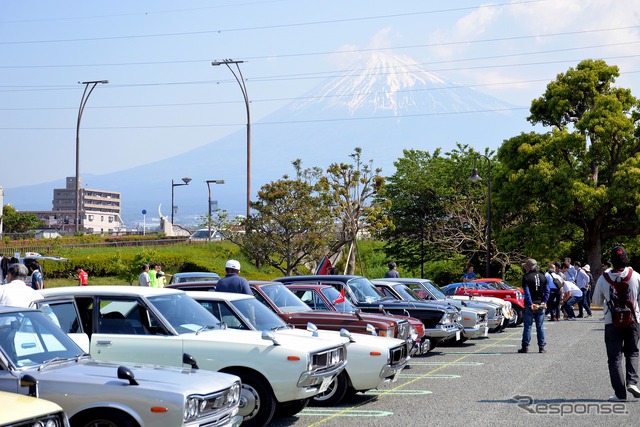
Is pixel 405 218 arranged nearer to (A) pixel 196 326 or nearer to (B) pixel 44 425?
(A) pixel 196 326

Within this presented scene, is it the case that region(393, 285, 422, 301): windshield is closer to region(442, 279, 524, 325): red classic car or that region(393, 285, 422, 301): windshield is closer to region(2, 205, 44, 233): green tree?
region(442, 279, 524, 325): red classic car

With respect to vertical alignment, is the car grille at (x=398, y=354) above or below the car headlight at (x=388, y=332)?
below

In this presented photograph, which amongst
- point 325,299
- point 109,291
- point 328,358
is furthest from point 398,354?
point 109,291

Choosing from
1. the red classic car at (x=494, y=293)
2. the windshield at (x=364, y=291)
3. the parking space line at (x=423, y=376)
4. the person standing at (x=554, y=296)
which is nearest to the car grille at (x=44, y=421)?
the parking space line at (x=423, y=376)

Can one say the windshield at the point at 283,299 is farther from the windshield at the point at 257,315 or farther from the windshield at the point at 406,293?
the windshield at the point at 406,293

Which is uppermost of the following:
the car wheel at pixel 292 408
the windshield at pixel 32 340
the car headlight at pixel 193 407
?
the windshield at pixel 32 340

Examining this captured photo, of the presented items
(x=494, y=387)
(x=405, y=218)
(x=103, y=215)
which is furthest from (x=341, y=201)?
(x=103, y=215)

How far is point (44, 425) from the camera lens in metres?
6.43

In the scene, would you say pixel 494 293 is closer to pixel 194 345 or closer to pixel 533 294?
pixel 533 294

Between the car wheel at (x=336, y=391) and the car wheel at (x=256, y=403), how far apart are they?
174 centimetres

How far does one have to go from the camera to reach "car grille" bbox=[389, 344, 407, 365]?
1158 cm

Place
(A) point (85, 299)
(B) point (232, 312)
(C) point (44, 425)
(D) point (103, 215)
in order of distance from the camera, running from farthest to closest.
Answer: (D) point (103, 215) < (B) point (232, 312) < (A) point (85, 299) < (C) point (44, 425)

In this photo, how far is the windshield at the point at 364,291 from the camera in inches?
682

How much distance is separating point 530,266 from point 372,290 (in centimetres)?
315
